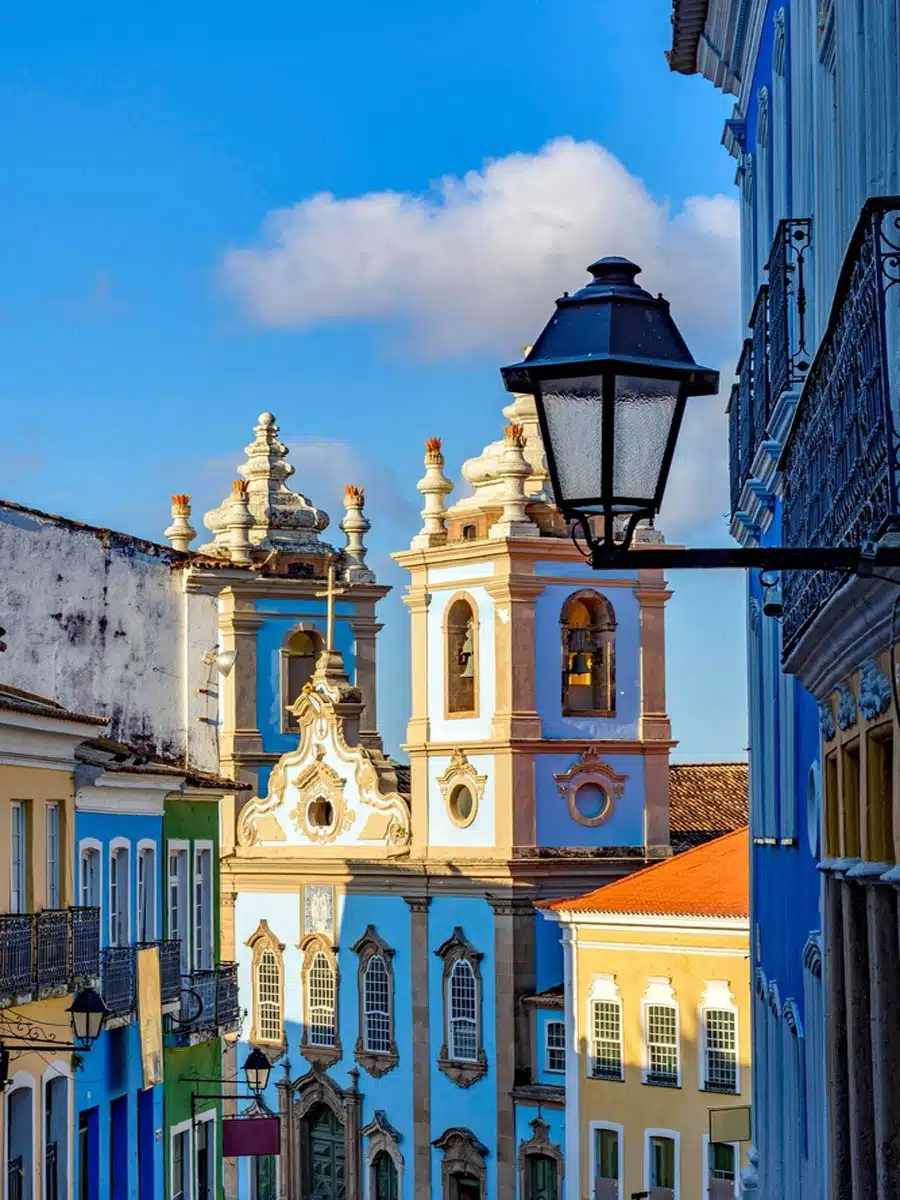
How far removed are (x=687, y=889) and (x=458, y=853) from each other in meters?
7.09

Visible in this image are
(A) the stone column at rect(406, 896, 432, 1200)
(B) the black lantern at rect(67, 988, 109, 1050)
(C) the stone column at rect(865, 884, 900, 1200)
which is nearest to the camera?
(C) the stone column at rect(865, 884, 900, 1200)

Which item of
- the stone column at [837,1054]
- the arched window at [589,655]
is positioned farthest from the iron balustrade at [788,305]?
the arched window at [589,655]

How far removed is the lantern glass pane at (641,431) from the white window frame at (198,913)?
22.5 meters

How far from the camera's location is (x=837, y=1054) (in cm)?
859

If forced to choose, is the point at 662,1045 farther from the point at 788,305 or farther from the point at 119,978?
the point at 788,305

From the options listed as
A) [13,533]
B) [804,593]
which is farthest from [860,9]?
[13,533]

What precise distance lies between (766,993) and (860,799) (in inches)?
327

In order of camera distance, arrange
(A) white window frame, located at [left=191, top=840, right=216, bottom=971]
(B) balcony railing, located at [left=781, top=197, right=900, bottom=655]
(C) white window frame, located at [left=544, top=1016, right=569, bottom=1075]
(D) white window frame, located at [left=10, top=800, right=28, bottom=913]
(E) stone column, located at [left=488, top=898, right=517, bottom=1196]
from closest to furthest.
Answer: (B) balcony railing, located at [left=781, top=197, right=900, bottom=655] < (D) white window frame, located at [left=10, top=800, right=28, bottom=913] < (A) white window frame, located at [left=191, top=840, right=216, bottom=971] < (C) white window frame, located at [left=544, top=1016, right=569, bottom=1075] < (E) stone column, located at [left=488, top=898, right=517, bottom=1196]

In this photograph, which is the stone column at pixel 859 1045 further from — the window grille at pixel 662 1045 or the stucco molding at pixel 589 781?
the stucco molding at pixel 589 781

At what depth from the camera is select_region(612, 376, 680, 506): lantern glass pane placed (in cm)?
644

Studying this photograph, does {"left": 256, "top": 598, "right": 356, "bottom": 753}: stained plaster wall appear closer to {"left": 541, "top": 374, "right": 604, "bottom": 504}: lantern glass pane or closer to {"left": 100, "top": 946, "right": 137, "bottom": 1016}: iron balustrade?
{"left": 100, "top": 946, "right": 137, "bottom": 1016}: iron balustrade

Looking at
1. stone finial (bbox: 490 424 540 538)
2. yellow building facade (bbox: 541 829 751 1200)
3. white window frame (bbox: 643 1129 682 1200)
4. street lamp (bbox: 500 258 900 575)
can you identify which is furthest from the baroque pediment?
street lamp (bbox: 500 258 900 575)

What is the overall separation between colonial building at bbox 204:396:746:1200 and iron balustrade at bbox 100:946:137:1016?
22279mm

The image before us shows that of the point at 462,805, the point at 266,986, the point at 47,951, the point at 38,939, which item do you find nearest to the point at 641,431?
the point at 38,939
